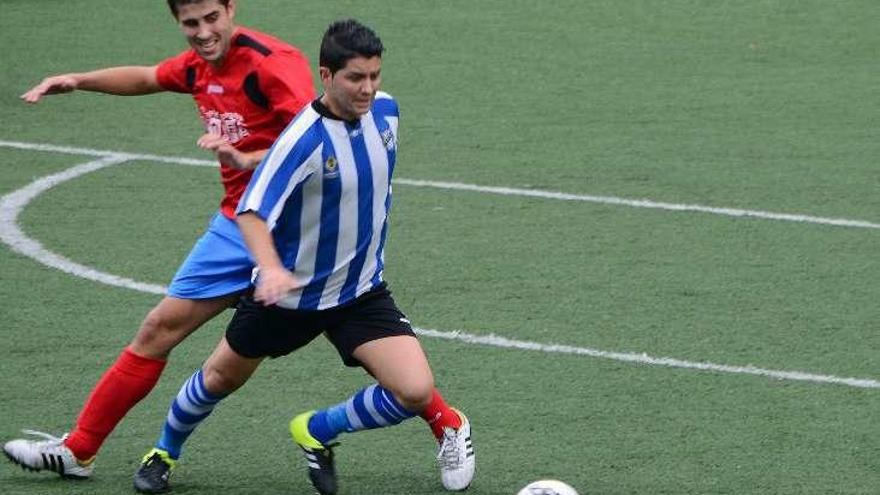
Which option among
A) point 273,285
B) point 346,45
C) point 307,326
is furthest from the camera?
point 307,326

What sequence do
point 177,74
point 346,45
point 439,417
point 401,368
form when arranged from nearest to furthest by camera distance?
point 346,45
point 401,368
point 439,417
point 177,74

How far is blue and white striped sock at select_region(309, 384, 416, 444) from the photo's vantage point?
6.30m

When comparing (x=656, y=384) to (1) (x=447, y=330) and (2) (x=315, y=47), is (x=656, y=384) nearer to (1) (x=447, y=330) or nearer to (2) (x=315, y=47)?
(1) (x=447, y=330)

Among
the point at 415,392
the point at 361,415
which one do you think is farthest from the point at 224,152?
the point at 361,415

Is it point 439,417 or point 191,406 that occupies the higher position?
point 191,406

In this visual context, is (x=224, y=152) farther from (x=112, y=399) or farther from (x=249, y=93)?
(x=112, y=399)

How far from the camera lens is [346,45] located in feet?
19.3

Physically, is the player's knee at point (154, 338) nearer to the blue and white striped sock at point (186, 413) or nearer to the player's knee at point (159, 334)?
the player's knee at point (159, 334)

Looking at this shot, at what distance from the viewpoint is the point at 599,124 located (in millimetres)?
11930

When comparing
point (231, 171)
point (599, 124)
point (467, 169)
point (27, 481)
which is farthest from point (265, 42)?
point (599, 124)

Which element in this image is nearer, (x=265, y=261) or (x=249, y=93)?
(x=265, y=261)

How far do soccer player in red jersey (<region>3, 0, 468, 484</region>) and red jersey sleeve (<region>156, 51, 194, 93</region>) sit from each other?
47 millimetres

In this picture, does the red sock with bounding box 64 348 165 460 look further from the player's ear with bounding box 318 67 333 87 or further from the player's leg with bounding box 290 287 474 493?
the player's ear with bounding box 318 67 333 87

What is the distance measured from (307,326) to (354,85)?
2.80 ft
